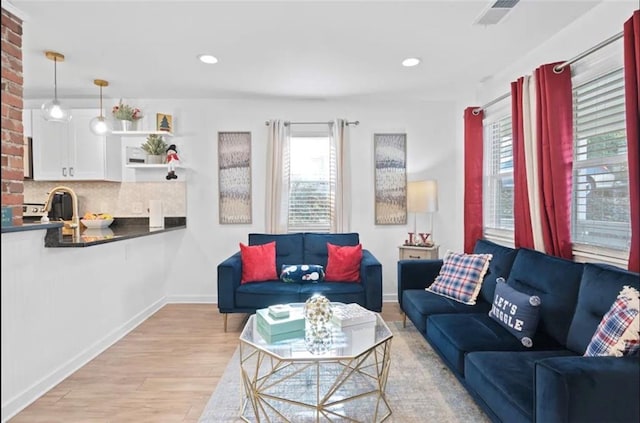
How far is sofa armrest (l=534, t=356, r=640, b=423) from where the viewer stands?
1.42 meters

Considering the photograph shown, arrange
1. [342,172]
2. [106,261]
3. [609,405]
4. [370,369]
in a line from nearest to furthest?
[609,405]
[370,369]
[106,261]
[342,172]

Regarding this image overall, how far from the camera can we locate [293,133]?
446 cm

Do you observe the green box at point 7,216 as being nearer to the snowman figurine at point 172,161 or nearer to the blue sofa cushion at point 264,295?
the blue sofa cushion at point 264,295

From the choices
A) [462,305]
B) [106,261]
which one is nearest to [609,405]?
[462,305]

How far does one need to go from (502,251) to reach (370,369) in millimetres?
1398

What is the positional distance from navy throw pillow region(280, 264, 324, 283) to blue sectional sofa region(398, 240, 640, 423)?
0.88m

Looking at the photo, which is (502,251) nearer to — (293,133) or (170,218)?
(293,133)

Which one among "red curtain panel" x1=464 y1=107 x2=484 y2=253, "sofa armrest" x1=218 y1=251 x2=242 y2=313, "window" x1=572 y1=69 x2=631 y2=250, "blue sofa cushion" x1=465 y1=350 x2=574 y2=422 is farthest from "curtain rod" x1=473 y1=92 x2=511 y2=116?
"sofa armrest" x1=218 y1=251 x2=242 y2=313

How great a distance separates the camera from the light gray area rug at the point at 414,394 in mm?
2154

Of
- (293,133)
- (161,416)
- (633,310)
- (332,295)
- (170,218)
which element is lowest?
(161,416)

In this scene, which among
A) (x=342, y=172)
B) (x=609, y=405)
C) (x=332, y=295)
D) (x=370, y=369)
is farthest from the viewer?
(x=342, y=172)

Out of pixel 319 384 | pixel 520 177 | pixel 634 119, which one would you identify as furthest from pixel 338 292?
pixel 634 119

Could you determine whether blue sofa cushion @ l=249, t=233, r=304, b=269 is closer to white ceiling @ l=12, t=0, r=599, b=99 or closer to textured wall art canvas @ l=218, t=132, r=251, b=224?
textured wall art canvas @ l=218, t=132, r=251, b=224

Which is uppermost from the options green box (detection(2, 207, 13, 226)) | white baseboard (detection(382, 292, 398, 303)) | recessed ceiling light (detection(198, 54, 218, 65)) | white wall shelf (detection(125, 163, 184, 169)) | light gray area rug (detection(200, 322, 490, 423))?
recessed ceiling light (detection(198, 54, 218, 65))
